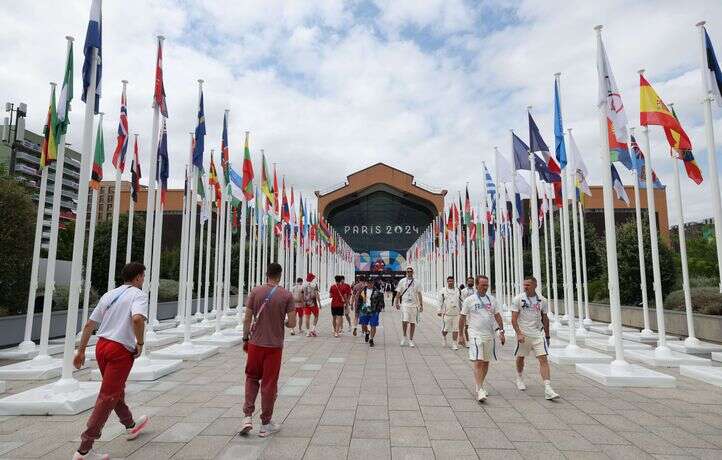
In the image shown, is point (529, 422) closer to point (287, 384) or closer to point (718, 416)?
point (718, 416)

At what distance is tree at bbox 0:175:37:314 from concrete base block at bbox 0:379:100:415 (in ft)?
32.8

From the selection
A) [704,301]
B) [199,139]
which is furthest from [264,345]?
[704,301]

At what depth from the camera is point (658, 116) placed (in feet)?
32.0

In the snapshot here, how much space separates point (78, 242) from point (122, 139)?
5438 mm

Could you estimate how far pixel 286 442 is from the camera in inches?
193

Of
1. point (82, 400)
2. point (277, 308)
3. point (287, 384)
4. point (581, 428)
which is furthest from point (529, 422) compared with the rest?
point (82, 400)

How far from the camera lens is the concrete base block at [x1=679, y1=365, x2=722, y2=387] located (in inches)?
310

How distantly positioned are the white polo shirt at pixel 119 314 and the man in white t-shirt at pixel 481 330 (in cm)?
453

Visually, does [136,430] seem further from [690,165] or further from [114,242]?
[690,165]

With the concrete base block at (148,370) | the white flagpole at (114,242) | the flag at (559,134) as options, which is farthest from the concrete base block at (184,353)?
the flag at (559,134)

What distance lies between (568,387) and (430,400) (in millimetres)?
2663

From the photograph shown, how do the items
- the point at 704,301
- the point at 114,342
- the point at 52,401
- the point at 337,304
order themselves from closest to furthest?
the point at 114,342, the point at 52,401, the point at 337,304, the point at 704,301

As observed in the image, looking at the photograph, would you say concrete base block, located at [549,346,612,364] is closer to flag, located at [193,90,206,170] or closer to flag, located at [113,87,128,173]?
flag, located at [193,90,206,170]

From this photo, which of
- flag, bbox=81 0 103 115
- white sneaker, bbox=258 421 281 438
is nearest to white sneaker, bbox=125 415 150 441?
white sneaker, bbox=258 421 281 438
